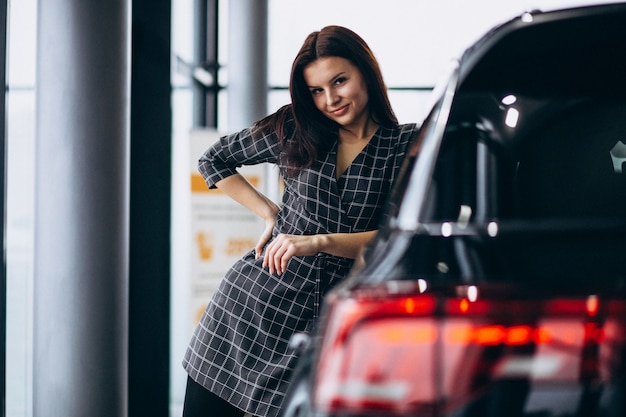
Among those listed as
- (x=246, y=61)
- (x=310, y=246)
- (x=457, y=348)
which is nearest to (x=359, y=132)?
(x=310, y=246)

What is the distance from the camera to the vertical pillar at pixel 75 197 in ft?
10.5

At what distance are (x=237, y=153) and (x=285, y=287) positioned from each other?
0.46 m

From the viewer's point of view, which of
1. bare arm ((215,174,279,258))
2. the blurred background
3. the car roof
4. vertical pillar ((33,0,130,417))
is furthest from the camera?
the blurred background

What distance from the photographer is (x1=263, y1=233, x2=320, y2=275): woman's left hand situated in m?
1.75

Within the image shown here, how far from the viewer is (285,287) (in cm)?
194

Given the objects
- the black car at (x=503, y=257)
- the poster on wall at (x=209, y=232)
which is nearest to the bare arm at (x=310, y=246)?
the black car at (x=503, y=257)

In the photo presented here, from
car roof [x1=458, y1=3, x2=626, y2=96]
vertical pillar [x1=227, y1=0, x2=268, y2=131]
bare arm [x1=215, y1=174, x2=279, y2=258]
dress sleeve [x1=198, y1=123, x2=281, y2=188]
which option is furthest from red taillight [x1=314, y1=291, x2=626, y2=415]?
vertical pillar [x1=227, y1=0, x2=268, y2=131]

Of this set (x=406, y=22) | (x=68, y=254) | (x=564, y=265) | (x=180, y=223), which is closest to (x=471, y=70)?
(x=564, y=265)

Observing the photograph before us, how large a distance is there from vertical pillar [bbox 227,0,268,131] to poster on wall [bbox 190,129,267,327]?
1708mm

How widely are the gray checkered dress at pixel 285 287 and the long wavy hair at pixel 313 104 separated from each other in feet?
0.13

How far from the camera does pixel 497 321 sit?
78cm

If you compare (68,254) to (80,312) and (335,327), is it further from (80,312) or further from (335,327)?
(335,327)

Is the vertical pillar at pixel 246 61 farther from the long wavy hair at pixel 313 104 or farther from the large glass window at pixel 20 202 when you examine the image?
the long wavy hair at pixel 313 104

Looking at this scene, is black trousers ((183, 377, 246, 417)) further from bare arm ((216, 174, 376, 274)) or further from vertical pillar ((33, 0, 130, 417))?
vertical pillar ((33, 0, 130, 417))
